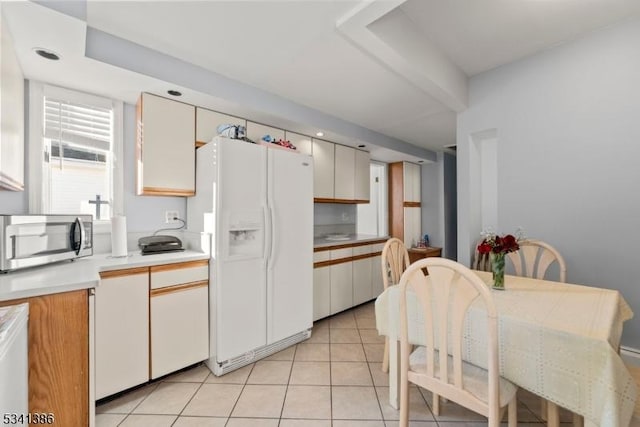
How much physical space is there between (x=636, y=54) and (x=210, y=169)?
3182 millimetres

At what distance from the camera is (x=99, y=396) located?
1.70 metres

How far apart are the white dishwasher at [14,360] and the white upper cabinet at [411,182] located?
4.67 m

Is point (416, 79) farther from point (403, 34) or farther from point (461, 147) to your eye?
point (461, 147)

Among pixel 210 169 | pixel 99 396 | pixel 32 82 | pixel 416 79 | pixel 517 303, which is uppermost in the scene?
pixel 416 79

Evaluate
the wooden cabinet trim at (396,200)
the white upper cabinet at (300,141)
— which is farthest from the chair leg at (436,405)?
the wooden cabinet trim at (396,200)

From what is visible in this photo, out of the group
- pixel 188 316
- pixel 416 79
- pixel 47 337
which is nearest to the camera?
pixel 47 337

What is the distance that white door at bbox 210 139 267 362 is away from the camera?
6.82ft

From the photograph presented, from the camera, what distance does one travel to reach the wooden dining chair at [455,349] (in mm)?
1117

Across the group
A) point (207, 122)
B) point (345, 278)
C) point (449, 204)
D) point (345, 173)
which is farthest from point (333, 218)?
point (449, 204)

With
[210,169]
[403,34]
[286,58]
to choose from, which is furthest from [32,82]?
[403,34]

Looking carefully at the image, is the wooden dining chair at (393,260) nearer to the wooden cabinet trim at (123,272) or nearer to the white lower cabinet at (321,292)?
the white lower cabinet at (321,292)

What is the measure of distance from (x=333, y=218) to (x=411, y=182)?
1.84 metres

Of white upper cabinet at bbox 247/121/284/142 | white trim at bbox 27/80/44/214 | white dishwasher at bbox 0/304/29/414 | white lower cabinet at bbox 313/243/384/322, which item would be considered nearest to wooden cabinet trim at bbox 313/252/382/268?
white lower cabinet at bbox 313/243/384/322

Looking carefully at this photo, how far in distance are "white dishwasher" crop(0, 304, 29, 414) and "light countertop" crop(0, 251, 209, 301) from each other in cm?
9
